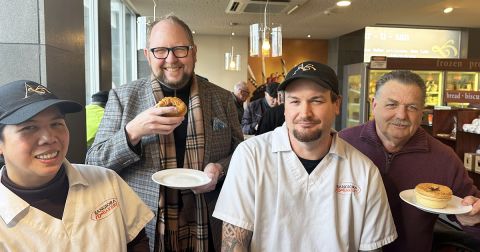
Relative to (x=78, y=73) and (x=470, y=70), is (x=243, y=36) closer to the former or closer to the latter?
(x=470, y=70)

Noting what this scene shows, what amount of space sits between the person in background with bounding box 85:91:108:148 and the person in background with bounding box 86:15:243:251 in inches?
46.9

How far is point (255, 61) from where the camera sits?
409 inches

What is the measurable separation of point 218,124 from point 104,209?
71 centimetres

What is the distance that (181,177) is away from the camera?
5.04 feet

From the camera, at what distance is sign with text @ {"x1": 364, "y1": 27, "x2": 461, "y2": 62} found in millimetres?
8625

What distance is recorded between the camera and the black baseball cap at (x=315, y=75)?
1.45 metres

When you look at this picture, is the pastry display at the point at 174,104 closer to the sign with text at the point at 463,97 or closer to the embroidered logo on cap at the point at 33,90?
the embroidered logo on cap at the point at 33,90

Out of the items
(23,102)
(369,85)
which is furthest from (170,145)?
(369,85)

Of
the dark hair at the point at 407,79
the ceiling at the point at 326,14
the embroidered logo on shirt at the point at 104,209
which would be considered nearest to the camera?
the embroidered logo on shirt at the point at 104,209

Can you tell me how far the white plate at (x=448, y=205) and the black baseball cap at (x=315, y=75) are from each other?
56 cm

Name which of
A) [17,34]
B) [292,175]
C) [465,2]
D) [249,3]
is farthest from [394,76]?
[465,2]

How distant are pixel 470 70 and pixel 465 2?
1.42 metres

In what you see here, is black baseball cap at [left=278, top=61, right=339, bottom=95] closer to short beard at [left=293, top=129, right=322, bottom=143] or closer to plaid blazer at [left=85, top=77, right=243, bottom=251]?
short beard at [left=293, top=129, right=322, bottom=143]

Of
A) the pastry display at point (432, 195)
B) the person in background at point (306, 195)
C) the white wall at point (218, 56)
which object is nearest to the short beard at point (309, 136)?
the person in background at point (306, 195)
